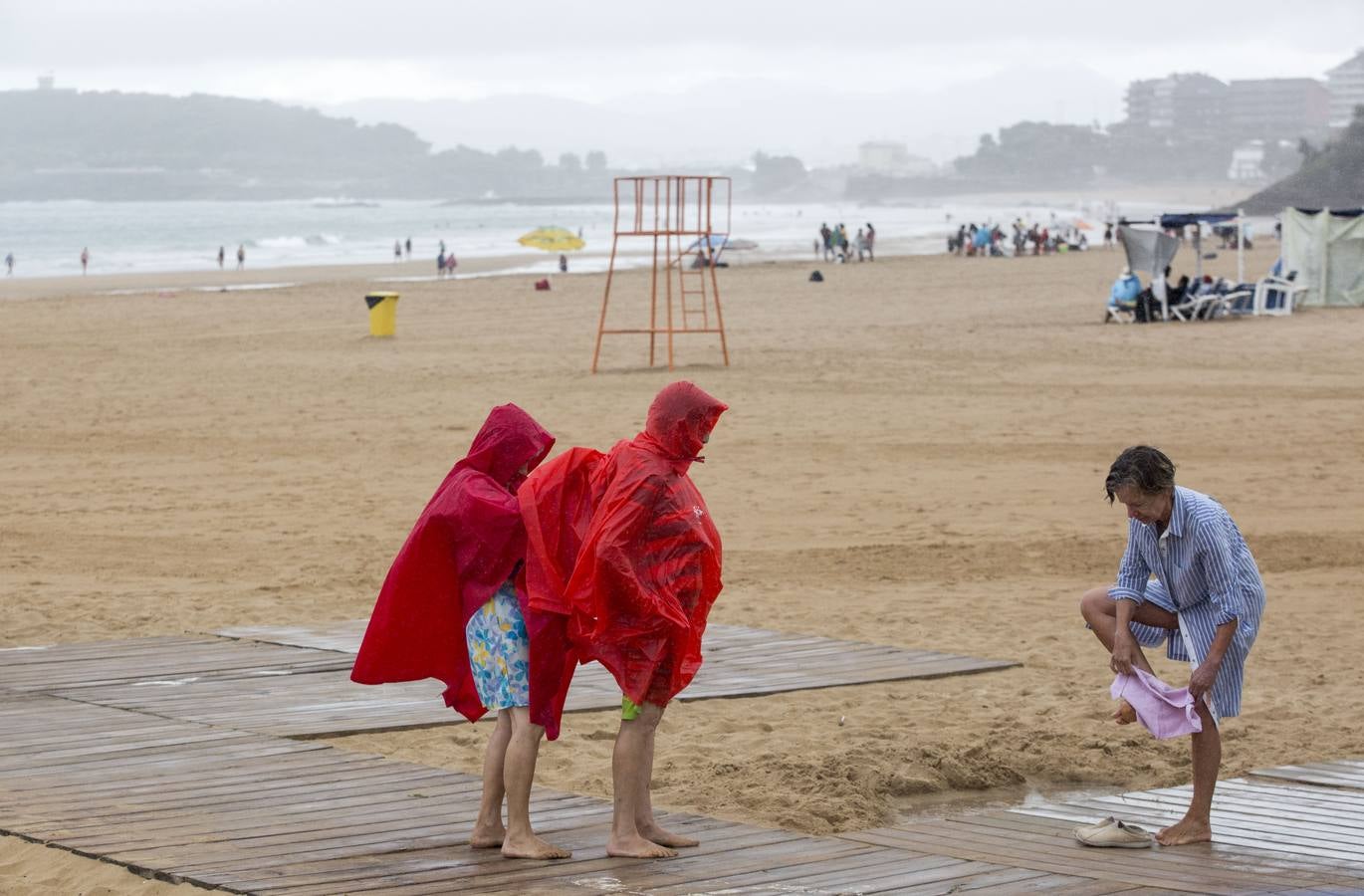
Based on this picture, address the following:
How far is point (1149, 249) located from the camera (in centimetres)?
2730

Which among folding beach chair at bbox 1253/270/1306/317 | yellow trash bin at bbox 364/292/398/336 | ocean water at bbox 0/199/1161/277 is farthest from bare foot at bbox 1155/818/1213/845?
ocean water at bbox 0/199/1161/277

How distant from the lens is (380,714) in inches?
271

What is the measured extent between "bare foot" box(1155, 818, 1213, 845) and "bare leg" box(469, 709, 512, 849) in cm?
199

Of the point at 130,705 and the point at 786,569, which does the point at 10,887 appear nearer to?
the point at 130,705

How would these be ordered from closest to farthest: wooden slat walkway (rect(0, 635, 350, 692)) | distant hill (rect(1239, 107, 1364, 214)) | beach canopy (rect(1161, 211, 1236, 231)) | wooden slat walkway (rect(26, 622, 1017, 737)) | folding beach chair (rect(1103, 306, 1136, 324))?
wooden slat walkway (rect(26, 622, 1017, 737))
wooden slat walkway (rect(0, 635, 350, 692))
folding beach chair (rect(1103, 306, 1136, 324))
beach canopy (rect(1161, 211, 1236, 231))
distant hill (rect(1239, 107, 1364, 214))

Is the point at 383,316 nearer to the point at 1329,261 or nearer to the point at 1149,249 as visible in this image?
the point at 1149,249

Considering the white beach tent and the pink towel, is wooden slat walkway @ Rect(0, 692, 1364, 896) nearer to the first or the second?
the pink towel

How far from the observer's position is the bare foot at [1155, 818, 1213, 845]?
5074 mm

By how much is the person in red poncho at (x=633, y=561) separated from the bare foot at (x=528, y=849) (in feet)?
0.55

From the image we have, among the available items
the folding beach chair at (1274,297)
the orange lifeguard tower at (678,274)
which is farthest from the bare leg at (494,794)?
the folding beach chair at (1274,297)

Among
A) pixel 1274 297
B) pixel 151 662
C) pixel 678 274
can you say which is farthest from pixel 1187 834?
pixel 678 274

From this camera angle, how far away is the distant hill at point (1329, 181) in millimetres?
110000

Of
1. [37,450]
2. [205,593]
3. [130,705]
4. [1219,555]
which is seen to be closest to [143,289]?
[37,450]

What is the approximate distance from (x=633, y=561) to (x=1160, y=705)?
166cm
